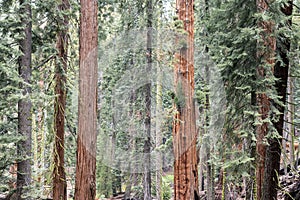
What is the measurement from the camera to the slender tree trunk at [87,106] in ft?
17.8

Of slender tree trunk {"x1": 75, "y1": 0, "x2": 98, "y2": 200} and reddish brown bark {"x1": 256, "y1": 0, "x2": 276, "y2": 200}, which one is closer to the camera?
slender tree trunk {"x1": 75, "y1": 0, "x2": 98, "y2": 200}

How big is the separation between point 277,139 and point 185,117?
1.60 metres

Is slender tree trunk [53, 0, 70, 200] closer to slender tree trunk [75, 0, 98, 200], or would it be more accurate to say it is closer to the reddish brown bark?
slender tree trunk [75, 0, 98, 200]

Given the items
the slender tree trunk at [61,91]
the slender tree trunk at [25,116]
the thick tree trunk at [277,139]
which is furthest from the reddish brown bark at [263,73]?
the slender tree trunk at [25,116]

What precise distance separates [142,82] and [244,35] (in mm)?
7064

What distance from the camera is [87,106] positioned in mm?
5605

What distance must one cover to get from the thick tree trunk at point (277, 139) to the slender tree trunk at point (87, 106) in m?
2.78

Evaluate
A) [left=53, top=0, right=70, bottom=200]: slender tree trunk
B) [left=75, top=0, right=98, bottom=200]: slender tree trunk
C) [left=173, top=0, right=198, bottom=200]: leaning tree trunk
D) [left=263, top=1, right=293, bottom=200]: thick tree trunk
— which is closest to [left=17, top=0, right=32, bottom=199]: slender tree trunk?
[left=53, top=0, right=70, bottom=200]: slender tree trunk

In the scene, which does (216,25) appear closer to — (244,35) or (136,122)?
(244,35)

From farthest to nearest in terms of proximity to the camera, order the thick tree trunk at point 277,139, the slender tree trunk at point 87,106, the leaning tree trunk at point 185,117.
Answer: the leaning tree trunk at point 185,117 → the slender tree trunk at point 87,106 → the thick tree trunk at point 277,139

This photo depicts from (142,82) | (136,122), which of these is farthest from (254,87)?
(136,122)

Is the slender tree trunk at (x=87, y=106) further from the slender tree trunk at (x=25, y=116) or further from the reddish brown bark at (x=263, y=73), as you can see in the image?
the reddish brown bark at (x=263, y=73)

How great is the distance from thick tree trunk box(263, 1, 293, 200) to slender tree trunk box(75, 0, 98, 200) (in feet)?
9.13

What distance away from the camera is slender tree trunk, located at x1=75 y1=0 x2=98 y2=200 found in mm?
5422
